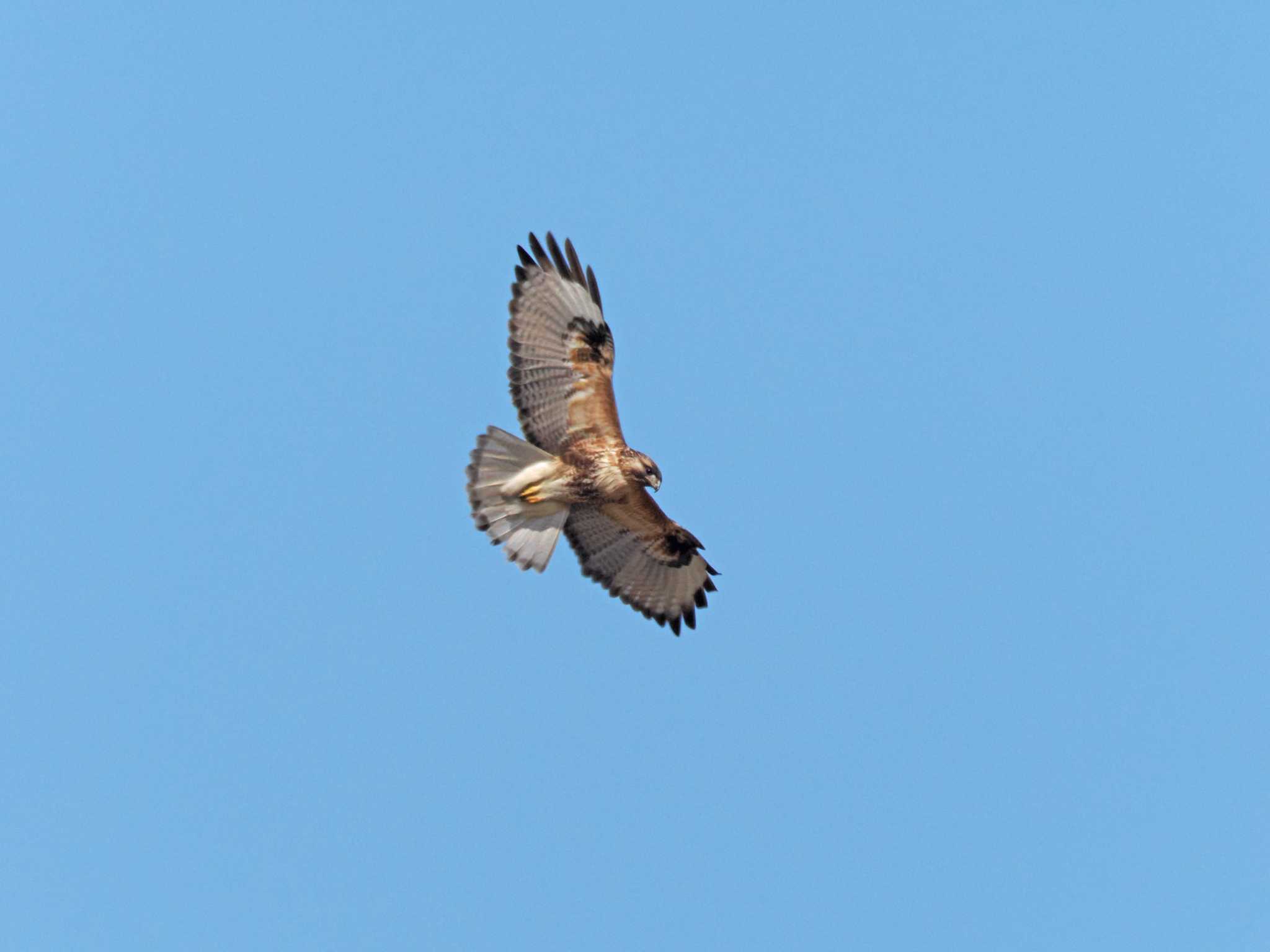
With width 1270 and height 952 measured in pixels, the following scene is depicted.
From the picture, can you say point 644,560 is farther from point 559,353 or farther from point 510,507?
point 559,353

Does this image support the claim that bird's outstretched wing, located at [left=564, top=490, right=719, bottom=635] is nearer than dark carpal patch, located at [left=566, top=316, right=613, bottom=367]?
No

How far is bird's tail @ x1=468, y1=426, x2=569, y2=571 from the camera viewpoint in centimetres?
1284

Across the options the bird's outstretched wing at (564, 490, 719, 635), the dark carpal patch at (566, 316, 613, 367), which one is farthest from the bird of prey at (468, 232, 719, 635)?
the bird's outstretched wing at (564, 490, 719, 635)

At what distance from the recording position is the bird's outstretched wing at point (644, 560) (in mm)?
13672

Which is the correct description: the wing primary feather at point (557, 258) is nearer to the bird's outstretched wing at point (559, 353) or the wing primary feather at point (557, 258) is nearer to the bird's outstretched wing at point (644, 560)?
the bird's outstretched wing at point (559, 353)

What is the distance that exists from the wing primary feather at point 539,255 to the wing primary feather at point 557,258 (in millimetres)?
49

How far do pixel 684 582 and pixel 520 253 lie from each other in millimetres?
3162

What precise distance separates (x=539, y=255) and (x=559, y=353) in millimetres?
791

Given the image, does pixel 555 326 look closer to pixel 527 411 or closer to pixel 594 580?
pixel 527 411

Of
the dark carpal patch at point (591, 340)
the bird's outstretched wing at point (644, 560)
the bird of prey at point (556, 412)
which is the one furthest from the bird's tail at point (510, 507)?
the dark carpal patch at point (591, 340)

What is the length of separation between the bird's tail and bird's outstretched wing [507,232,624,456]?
0.68 feet

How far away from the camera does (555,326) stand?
12.9 metres

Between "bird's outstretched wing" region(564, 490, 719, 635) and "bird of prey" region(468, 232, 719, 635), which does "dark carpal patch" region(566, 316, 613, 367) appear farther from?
"bird's outstretched wing" region(564, 490, 719, 635)

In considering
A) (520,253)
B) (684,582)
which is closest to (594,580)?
(684,582)
